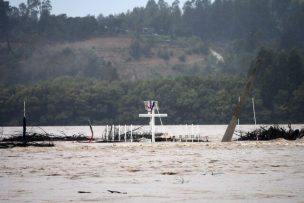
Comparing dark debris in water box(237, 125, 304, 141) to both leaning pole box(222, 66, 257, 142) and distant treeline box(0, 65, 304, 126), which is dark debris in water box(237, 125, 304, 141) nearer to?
leaning pole box(222, 66, 257, 142)

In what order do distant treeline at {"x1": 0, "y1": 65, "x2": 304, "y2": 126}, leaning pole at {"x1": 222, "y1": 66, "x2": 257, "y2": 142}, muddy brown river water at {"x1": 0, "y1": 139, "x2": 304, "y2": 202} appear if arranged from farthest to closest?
distant treeline at {"x1": 0, "y1": 65, "x2": 304, "y2": 126} → leaning pole at {"x1": 222, "y1": 66, "x2": 257, "y2": 142} → muddy brown river water at {"x1": 0, "y1": 139, "x2": 304, "y2": 202}

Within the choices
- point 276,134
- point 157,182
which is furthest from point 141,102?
point 157,182

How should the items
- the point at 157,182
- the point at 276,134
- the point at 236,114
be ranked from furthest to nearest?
the point at 276,134 → the point at 236,114 → the point at 157,182

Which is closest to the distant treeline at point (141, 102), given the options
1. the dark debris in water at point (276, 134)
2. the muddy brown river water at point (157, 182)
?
the dark debris in water at point (276, 134)

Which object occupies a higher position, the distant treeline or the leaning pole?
the distant treeline

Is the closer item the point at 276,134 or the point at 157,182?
the point at 157,182

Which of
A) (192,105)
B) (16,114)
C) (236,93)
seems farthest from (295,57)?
(16,114)

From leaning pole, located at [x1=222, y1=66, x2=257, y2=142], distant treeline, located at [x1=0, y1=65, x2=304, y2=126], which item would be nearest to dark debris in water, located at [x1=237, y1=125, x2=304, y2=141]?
leaning pole, located at [x1=222, y1=66, x2=257, y2=142]

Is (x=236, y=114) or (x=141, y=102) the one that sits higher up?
(x=141, y=102)

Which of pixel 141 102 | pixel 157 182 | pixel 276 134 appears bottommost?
pixel 157 182

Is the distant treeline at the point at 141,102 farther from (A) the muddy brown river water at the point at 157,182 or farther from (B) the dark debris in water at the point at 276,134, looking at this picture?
(A) the muddy brown river water at the point at 157,182

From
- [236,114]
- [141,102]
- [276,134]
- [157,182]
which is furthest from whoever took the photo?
[141,102]

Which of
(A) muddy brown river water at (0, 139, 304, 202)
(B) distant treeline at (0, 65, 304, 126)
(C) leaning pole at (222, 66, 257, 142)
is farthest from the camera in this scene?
(B) distant treeline at (0, 65, 304, 126)

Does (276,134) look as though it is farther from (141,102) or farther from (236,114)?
(141,102)
